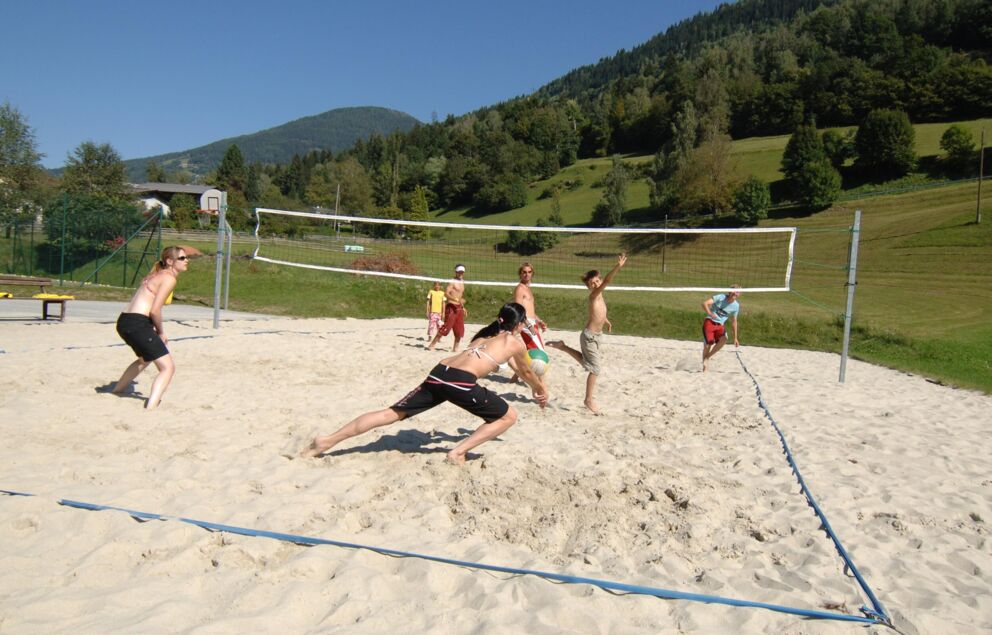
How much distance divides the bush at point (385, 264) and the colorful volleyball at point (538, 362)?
516 inches

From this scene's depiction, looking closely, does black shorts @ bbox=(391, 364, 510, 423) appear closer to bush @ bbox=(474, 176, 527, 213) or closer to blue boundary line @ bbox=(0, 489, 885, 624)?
blue boundary line @ bbox=(0, 489, 885, 624)

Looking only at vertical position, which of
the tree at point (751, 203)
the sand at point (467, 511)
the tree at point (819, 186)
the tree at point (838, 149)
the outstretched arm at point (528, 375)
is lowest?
the sand at point (467, 511)

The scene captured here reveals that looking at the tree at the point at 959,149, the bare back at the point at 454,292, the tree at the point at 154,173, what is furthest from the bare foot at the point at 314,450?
the tree at the point at 154,173

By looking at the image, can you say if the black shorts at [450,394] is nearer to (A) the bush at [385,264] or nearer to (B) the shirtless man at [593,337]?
(B) the shirtless man at [593,337]

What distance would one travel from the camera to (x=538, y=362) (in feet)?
20.9

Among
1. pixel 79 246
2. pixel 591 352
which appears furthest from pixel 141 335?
pixel 79 246

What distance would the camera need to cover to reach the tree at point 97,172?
45.2 m

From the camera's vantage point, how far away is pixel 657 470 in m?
4.48

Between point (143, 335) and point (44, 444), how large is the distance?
4.23 feet

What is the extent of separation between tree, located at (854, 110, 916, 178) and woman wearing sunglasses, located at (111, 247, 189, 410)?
49.3 m

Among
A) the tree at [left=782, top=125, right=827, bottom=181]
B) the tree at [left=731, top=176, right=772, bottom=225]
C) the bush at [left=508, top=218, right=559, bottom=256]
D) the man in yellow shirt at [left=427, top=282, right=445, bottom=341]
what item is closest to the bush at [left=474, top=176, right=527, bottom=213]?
the tree at [left=782, top=125, right=827, bottom=181]

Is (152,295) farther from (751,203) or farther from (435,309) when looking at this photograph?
(751,203)

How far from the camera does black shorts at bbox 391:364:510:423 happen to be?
4.30 m

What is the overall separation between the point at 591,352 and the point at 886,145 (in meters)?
47.2
